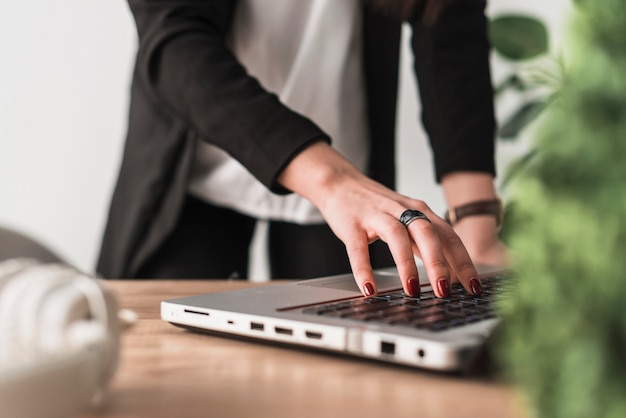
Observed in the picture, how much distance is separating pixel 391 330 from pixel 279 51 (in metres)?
0.83

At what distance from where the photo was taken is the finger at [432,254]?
64 centimetres

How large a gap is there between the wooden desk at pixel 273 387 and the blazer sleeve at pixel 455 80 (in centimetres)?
77

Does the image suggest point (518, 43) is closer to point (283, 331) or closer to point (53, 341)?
point (283, 331)

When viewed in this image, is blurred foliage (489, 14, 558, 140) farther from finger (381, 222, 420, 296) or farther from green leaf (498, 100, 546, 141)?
finger (381, 222, 420, 296)

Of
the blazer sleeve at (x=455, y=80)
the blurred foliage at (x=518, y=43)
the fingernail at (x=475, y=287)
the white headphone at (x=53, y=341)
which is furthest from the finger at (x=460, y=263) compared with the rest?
the blurred foliage at (x=518, y=43)

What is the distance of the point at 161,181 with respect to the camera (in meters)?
1.16

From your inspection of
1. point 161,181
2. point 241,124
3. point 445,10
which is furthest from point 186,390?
point 445,10

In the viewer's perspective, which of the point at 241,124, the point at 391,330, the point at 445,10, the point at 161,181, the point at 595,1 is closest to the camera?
the point at 595,1

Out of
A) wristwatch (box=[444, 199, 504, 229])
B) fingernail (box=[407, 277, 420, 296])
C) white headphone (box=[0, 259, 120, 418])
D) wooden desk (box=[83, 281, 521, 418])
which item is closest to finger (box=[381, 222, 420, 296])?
fingernail (box=[407, 277, 420, 296])

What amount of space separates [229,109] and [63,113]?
138cm

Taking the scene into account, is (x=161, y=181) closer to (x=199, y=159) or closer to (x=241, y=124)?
(x=199, y=159)

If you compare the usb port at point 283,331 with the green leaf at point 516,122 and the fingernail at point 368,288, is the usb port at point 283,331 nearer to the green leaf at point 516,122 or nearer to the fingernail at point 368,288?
the fingernail at point 368,288

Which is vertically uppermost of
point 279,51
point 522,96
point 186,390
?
point 522,96

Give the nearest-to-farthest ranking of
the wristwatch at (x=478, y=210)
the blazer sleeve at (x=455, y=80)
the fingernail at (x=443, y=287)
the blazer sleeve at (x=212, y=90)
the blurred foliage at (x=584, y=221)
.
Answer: the blurred foliage at (x=584, y=221) < the fingernail at (x=443, y=287) < the blazer sleeve at (x=212, y=90) < the wristwatch at (x=478, y=210) < the blazer sleeve at (x=455, y=80)
